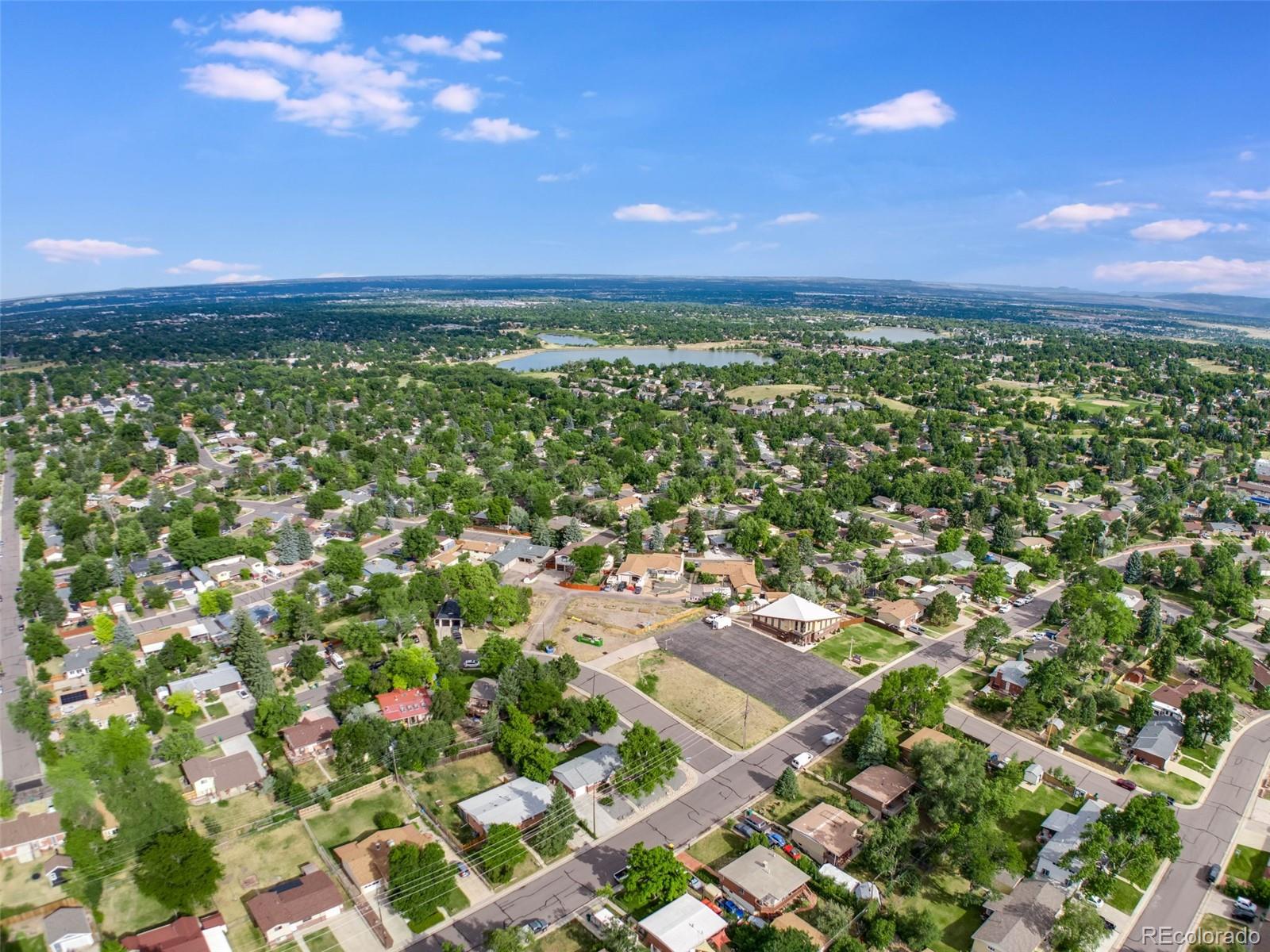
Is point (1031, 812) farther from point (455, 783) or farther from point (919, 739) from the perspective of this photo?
point (455, 783)

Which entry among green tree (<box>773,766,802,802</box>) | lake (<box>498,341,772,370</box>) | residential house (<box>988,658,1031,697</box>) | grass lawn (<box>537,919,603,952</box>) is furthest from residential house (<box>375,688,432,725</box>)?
lake (<box>498,341,772,370</box>)

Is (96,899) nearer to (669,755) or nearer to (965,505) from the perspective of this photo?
(669,755)

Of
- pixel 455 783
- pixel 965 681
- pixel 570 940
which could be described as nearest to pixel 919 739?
pixel 965 681

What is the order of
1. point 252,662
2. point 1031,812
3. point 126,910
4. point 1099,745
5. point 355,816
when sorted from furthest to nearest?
point 252,662 → point 1099,745 → point 1031,812 → point 355,816 → point 126,910

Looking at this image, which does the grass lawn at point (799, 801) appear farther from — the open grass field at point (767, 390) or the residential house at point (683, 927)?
the open grass field at point (767, 390)

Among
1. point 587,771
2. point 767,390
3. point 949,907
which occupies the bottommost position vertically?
point 949,907

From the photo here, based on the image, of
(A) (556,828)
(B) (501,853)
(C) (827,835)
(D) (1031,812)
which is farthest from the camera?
(D) (1031,812)
